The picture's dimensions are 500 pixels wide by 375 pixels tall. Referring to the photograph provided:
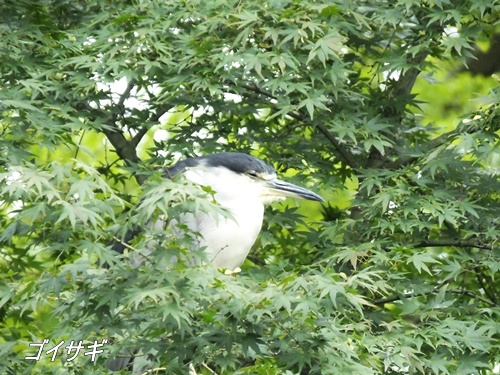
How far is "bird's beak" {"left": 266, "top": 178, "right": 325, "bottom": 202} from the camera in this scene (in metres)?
4.47

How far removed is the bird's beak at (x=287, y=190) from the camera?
→ 447cm

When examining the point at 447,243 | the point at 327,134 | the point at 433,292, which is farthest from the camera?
the point at 327,134

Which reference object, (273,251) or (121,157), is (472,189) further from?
(121,157)

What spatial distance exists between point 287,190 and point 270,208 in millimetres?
299

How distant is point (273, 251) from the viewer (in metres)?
5.03

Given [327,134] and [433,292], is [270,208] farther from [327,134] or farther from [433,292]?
[433,292]

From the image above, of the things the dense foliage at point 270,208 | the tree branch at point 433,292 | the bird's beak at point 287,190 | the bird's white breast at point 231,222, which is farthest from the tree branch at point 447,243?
the bird's white breast at point 231,222

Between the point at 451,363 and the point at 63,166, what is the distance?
4.89 ft

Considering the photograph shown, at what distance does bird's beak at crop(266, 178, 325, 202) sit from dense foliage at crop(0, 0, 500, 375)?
138mm

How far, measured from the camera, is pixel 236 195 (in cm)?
456

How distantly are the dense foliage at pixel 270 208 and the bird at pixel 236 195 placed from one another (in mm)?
135

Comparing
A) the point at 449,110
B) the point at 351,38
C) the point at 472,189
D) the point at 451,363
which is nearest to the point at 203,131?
the point at 351,38

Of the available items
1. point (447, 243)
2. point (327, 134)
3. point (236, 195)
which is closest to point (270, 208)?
point (236, 195)

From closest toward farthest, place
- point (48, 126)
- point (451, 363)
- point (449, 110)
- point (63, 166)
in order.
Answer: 1. point (63, 166)
2. point (451, 363)
3. point (48, 126)
4. point (449, 110)
